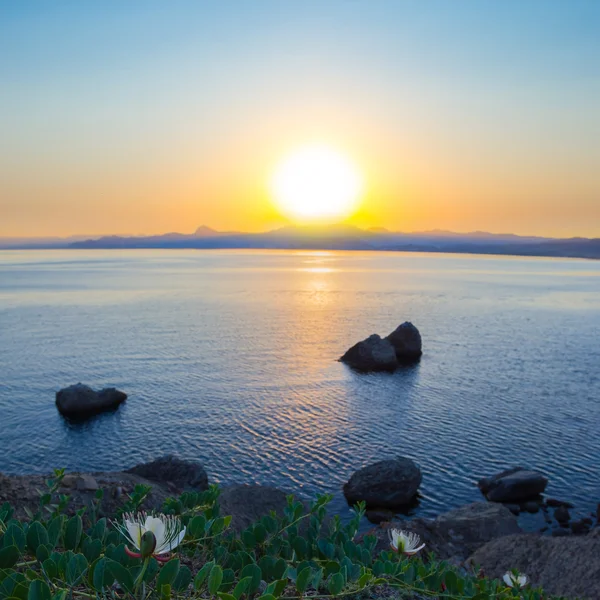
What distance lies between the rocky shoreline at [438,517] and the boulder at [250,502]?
4cm

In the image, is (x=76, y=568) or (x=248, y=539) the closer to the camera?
(x=76, y=568)

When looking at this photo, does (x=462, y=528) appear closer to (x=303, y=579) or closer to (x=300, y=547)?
(x=300, y=547)

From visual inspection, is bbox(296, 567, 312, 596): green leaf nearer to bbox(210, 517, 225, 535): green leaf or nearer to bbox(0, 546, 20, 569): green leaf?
bbox(210, 517, 225, 535): green leaf

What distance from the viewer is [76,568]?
135 inches

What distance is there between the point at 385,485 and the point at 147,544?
26.8 m

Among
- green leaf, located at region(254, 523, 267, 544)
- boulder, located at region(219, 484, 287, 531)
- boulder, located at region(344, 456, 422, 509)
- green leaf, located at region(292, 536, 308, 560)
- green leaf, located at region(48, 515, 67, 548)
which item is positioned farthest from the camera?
boulder, located at region(344, 456, 422, 509)

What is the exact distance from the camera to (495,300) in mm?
129875

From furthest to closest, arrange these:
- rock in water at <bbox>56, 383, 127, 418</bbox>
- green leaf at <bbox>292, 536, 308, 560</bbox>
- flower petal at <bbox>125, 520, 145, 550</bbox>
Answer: rock in water at <bbox>56, 383, 127, 418</bbox>, green leaf at <bbox>292, 536, 308, 560</bbox>, flower petal at <bbox>125, 520, 145, 550</bbox>

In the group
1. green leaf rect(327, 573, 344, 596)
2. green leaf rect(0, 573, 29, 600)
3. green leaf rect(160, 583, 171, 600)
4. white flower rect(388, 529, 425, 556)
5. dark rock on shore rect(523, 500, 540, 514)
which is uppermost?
green leaf rect(0, 573, 29, 600)

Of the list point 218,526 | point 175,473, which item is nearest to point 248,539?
point 218,526

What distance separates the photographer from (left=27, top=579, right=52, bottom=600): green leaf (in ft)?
9.46

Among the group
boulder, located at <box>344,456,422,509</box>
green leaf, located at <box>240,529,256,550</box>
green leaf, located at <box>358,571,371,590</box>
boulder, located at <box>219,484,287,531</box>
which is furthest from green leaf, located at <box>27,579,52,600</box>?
boulder, located at <box>344,456,422,509</box>

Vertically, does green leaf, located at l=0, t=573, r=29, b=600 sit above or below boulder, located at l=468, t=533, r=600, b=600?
above

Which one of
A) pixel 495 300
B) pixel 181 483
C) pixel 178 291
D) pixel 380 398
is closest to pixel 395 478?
pixel 181 483
